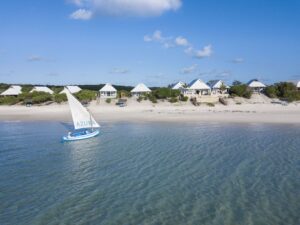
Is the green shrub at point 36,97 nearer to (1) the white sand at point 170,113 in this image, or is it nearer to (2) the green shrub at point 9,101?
(2) the green shrub at point 9,101

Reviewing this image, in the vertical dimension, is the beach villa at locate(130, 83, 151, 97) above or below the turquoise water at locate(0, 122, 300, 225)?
above

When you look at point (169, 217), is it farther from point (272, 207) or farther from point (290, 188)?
point (290, 188)

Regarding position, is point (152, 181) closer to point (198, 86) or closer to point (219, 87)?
point (198, 86)

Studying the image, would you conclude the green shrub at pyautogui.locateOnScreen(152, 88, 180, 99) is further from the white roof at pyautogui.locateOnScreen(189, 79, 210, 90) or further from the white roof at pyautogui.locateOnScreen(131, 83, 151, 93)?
the white roof at pyautogui.locateOnScreen(189, 79, 210, 90)

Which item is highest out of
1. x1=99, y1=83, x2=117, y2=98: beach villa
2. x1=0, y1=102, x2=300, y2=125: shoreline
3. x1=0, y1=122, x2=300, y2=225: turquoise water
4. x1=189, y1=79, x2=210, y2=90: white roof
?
x1=189, y1=79, x2=210, y2=90: white roof

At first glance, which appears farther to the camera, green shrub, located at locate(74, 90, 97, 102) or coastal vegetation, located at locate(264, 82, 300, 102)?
coastal vegetation, located at locate(264, 82, 300, 102)

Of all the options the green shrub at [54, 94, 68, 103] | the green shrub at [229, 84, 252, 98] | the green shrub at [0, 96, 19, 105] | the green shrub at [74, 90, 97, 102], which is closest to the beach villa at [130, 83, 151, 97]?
the green shrub at [74, 90, 97, 102]

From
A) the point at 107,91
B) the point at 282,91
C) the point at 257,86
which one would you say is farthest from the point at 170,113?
the point at 257,86
